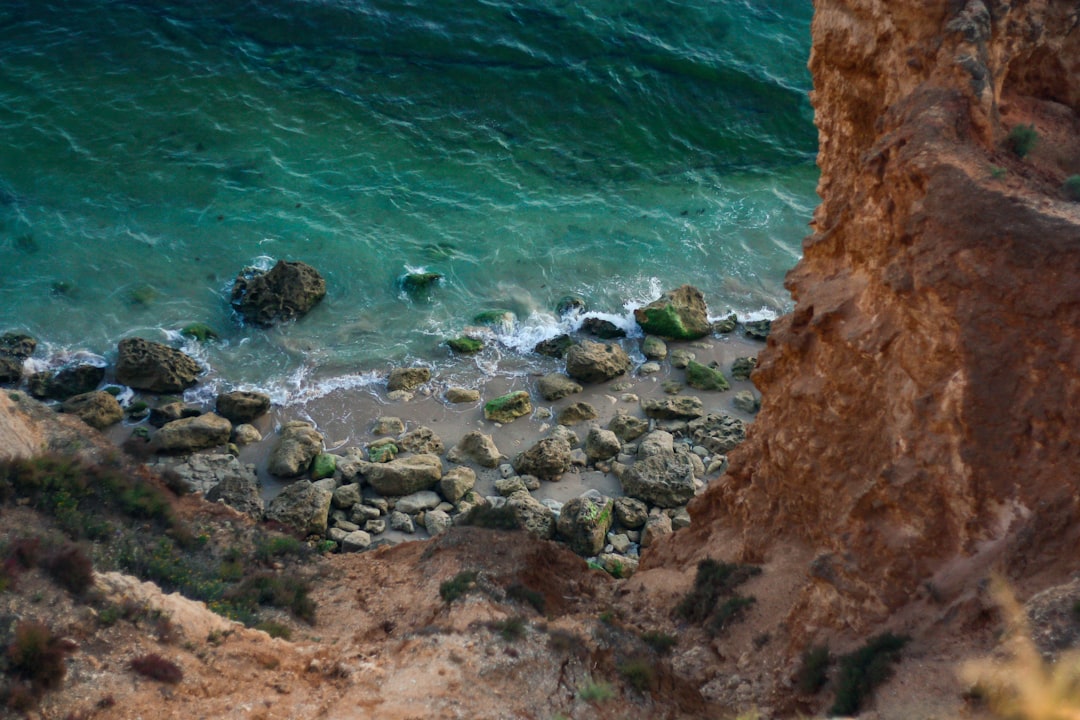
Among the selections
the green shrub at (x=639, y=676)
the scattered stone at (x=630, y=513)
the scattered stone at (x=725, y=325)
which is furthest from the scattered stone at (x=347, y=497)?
the scattered stone at (x=725, y=325)

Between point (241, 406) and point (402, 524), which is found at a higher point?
point (402, 524)

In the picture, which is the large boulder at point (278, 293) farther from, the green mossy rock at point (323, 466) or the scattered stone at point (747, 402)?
the scattered stone at point (747, 402)

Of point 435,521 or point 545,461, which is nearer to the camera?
point 435,521

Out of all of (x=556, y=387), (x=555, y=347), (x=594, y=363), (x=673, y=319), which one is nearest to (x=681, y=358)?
(x=673, y=319)

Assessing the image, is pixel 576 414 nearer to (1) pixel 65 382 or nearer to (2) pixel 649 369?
(2) pixel 649 369

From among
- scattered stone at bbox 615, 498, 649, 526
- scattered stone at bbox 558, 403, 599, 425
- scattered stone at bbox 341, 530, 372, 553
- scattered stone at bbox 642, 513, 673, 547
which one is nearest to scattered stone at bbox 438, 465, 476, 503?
scattered stone at bbox 341, 530, 372, 553

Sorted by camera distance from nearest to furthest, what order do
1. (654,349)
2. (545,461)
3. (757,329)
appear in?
1. (545,461)
2. (654,349)
3. (757,329)

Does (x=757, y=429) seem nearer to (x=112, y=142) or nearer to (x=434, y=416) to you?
(x=434, y=416)
